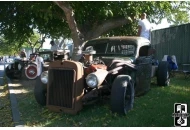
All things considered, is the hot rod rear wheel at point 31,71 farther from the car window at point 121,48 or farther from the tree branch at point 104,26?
the car window at point 121,48

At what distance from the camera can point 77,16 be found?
1193cm

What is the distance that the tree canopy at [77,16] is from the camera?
A: 34.6 ft

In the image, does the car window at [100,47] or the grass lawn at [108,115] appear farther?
the car window at [100,47]

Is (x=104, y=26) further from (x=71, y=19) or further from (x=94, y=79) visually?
(x=94, y=79)

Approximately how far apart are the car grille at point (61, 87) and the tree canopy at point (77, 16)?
4879 millimetres

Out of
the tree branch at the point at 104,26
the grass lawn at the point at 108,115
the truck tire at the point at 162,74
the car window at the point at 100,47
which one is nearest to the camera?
the grass lawn at the point at 108,115

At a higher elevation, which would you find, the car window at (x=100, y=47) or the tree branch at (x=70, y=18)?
the tree branch at (x=70, y=18)

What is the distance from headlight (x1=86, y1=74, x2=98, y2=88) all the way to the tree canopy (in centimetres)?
530

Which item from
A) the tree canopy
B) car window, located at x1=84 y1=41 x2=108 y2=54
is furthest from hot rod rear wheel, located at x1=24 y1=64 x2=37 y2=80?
car window, located at x1=84 y1=41 x2=108 y2=54

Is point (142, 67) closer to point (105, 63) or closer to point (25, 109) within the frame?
point (105, 63)

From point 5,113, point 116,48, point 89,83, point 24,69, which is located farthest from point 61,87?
point 24,69

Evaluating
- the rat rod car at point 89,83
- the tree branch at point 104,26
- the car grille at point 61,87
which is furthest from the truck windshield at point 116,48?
the tree branch at point 104,26

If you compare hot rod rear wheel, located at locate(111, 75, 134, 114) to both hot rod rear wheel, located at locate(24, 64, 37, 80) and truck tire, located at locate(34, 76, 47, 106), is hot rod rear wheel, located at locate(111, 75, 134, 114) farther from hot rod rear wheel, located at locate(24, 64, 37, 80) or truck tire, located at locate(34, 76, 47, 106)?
hot rod rear wheel, located at locate(24, 64, 37, 80)

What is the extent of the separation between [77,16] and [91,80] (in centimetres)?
730
